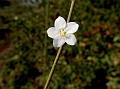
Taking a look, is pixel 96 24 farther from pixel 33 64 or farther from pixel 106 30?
pixel 33 64

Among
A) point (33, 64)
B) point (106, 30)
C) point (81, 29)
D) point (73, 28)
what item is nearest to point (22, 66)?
point (33, 64)

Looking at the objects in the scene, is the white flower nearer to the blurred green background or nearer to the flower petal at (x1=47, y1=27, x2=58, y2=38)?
the flower petal at (x1=47, y1=27, x2=58, y2=38)

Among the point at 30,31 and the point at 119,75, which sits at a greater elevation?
the point at 30,31

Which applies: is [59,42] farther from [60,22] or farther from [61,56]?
[61,56]

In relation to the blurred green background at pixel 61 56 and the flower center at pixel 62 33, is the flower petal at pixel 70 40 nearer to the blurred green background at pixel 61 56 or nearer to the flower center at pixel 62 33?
the flower center at pixel 62 33

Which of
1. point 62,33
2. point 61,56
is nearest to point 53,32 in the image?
point 62,33

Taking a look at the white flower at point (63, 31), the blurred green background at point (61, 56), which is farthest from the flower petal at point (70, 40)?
the blurred green background at point (61, 56)
